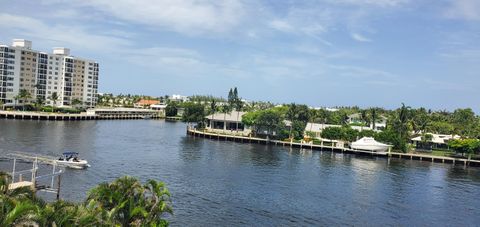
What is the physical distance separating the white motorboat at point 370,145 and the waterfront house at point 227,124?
1367 inches

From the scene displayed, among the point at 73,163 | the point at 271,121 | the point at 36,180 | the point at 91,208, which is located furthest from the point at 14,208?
the point at 271,121

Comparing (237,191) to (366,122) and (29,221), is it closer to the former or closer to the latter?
(29,221)

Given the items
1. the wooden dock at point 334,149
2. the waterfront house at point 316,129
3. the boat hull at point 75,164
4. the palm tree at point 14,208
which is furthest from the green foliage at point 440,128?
the palm tree at point 14,208

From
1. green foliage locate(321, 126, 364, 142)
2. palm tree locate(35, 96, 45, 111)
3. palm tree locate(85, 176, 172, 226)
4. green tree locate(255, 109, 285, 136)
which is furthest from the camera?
palm tree locate(35, 96, 45, 111)

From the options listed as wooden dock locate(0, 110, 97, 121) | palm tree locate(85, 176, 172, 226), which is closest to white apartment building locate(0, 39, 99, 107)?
wooden dock locate(0, 110, 97, 121)

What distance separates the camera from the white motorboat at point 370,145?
4429 inches

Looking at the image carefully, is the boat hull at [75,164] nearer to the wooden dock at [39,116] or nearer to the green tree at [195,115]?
the green tree at [195,115]

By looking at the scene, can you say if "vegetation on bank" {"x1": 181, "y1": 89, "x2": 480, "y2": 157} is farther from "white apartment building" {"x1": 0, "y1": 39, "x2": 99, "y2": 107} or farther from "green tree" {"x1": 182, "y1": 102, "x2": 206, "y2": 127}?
"white apartment building" {"x1": 0, "y1": 39, "x2": 99, "y2": 107}

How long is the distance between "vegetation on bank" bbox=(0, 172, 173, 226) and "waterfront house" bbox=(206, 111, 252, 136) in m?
110

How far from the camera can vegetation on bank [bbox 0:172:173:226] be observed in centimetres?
1622

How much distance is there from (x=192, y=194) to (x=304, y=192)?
15.5m

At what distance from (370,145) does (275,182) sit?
5301 cm

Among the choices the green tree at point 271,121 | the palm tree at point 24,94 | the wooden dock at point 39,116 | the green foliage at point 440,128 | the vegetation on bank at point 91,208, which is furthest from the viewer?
the palm tree at point 24,94

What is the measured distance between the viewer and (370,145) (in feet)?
370
